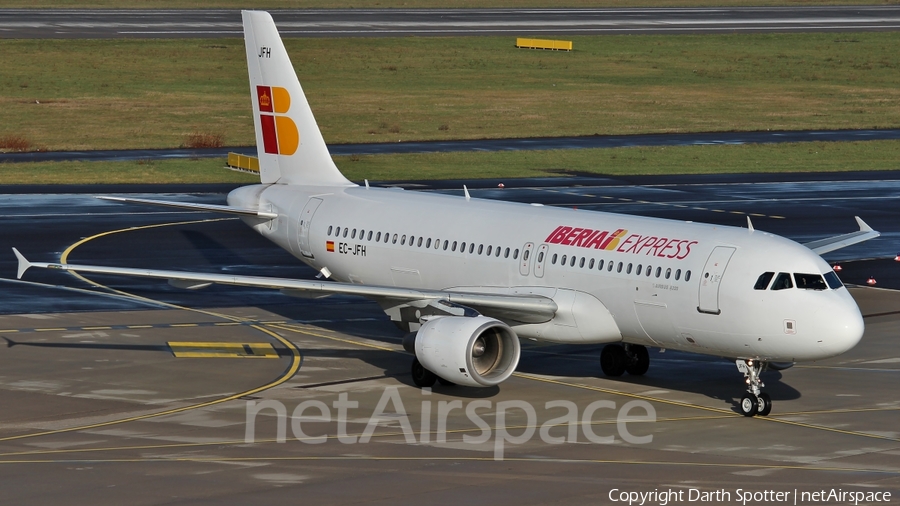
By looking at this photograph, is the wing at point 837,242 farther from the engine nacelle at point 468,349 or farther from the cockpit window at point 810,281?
the engine nacelle at point 468,349

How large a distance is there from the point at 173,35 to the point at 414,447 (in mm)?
121037

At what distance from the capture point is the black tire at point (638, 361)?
3531cm

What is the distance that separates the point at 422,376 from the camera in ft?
111

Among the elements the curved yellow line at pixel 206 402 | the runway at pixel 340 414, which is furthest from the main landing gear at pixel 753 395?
the curved yellow line at pixel 206 402

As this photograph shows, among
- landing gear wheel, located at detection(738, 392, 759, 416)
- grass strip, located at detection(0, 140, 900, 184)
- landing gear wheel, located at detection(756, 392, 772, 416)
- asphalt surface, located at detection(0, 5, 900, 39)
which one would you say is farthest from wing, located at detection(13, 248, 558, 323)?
asphalt surface, located at detection(0, 5, 900, 39)

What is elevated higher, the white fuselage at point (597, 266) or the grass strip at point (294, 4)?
the grass strip at point (294, 4)

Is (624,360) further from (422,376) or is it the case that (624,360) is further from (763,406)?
(422,376)

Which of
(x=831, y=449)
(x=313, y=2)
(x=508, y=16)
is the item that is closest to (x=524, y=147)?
(x=831, y=449)

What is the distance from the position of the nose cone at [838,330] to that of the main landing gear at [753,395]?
6.09ft

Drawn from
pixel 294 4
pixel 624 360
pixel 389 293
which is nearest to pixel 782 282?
pixel 624 360

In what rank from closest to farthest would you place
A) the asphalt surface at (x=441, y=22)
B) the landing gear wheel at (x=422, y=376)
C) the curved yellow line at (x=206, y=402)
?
1. the curved yellow line at (x=206, y=402)
2. the landing gear wheel at (x=422, y=376)
3. the asphalt surface at (x=441, y=22)

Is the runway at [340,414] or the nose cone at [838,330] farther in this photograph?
the nose cone at [838,330]

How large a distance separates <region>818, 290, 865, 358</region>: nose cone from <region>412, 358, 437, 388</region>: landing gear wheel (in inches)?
384

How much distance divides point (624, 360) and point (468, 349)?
19.5ft
